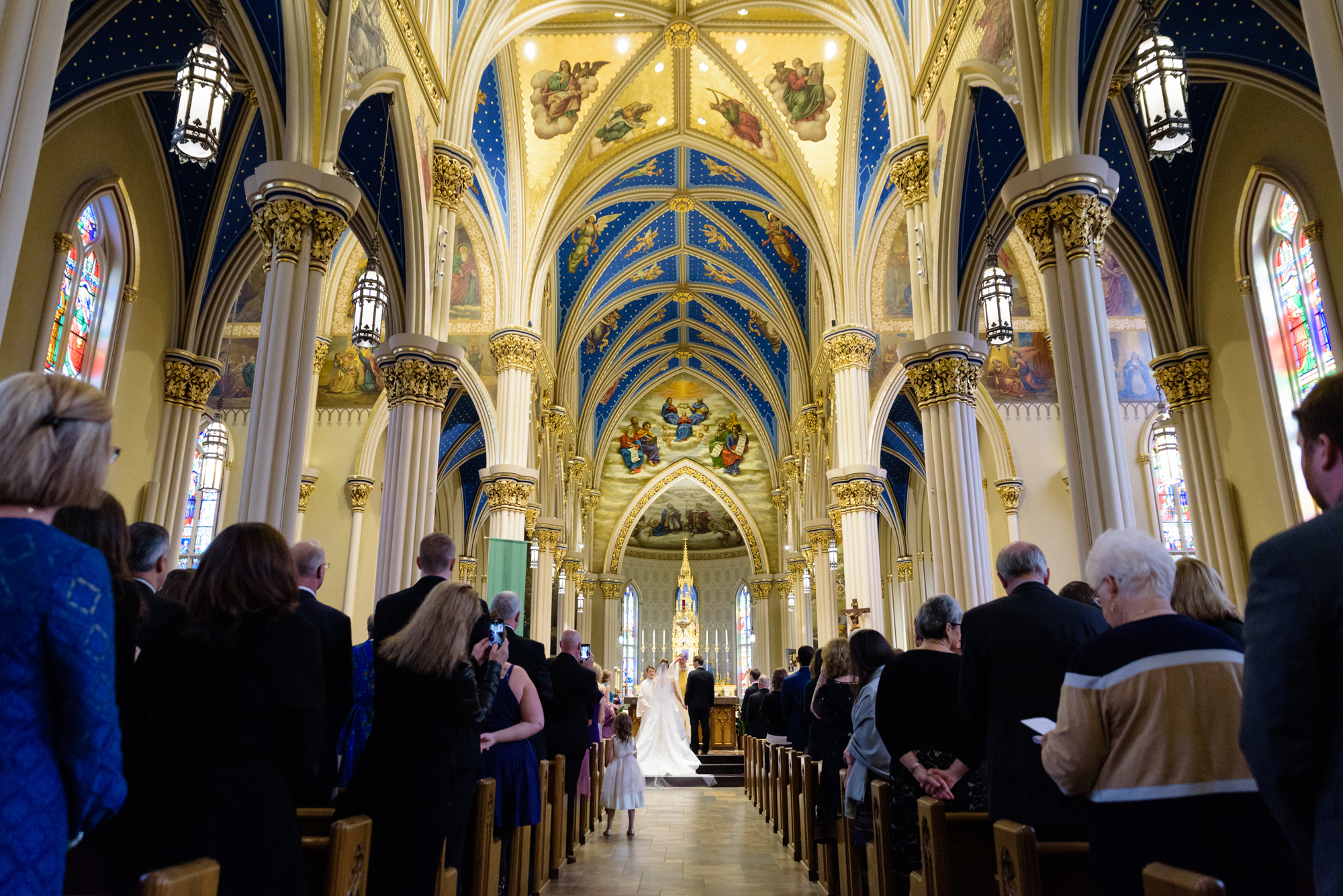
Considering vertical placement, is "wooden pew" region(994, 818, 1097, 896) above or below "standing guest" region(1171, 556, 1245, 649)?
below

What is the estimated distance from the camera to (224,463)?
16.7 meters

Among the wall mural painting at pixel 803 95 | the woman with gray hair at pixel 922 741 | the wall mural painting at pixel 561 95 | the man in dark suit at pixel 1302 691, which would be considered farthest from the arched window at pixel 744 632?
the man in dark suit at pixel 1302 691

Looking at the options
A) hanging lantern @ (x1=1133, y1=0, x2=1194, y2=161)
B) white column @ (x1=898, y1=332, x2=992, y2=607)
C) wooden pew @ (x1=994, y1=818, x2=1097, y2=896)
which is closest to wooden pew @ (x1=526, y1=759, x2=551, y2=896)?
wooden pew @ (x1=994, y1=818, x2=1097, y2=896)

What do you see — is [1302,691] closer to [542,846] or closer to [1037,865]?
[1037,865]

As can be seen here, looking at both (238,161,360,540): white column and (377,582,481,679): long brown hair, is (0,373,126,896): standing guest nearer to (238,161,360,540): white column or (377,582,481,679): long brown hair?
(377,582,481,679): long brown hair

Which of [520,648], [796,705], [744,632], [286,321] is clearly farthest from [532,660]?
[744,632]

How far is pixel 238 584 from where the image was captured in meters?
2.17

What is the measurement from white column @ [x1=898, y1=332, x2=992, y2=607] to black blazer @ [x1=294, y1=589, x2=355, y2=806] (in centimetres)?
749

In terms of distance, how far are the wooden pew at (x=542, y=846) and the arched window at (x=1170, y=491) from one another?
13.0m

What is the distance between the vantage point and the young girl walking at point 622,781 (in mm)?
8102

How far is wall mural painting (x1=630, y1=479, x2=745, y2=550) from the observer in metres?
33.5

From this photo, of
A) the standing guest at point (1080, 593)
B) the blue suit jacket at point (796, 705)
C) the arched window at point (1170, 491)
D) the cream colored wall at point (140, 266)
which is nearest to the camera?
the standing guest at point (1080, 593)

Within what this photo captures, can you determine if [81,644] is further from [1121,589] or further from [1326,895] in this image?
[1121,589]

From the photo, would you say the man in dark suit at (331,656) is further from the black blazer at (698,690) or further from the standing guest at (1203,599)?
the black blazer at (698,690)
